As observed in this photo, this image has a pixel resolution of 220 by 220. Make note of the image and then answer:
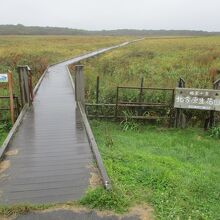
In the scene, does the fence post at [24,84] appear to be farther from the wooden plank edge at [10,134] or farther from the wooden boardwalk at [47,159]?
the wooden boardwalk at [47,159]

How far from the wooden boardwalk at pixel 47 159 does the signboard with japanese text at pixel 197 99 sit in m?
3.27

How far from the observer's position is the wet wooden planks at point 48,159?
210 inches

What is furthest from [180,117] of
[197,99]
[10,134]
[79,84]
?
[10,134]

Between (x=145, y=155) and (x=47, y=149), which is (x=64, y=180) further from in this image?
(x=145, y=155)

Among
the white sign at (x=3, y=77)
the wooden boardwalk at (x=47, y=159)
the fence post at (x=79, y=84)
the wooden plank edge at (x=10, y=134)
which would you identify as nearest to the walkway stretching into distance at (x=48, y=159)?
the wooden boardwalk at (x=47, y=159)

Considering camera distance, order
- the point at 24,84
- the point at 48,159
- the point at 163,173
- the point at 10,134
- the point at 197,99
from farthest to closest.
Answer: the point at 24,84 → the point at 197,99 → the point at 10,134 → the point at 48,159 → the point at 163,173

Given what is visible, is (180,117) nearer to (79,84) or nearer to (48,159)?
(79,84)

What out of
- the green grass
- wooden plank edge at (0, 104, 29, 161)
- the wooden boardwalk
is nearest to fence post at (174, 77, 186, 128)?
the green grass

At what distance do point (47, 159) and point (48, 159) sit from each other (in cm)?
2

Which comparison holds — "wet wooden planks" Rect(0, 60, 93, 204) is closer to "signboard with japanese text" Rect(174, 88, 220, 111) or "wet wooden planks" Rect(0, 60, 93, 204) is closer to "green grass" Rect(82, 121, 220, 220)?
"green grass" Rect(82, 121, 220, 220)

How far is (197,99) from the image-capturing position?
10570mm

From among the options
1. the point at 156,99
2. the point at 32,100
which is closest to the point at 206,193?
the point at 156,99

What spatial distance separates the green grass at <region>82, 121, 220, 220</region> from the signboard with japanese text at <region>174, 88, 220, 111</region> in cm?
88

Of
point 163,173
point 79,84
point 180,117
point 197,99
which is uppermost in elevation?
point 79,84
